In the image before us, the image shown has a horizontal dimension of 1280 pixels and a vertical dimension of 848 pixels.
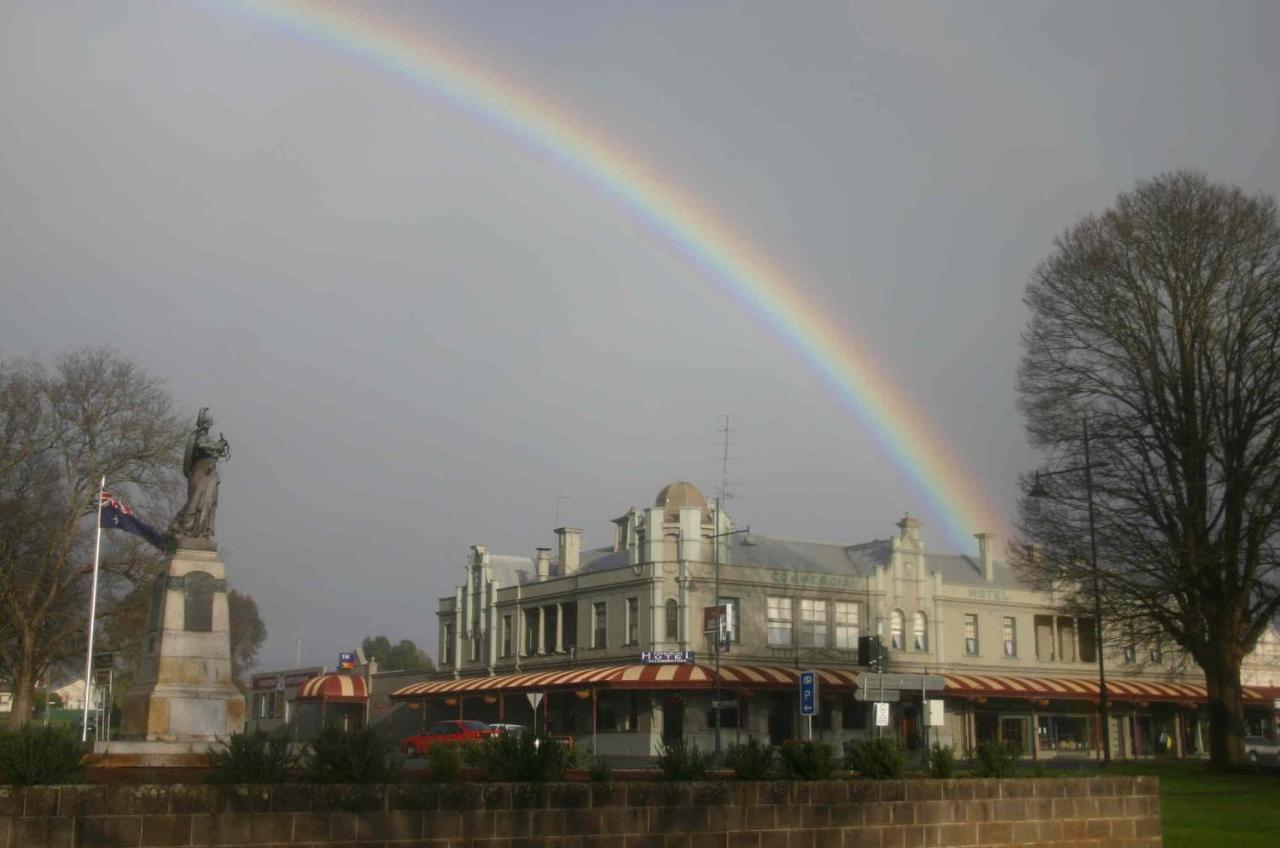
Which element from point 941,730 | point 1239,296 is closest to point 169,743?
point 1239,296

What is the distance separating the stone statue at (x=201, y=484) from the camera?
26203mm

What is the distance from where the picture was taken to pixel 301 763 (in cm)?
1312

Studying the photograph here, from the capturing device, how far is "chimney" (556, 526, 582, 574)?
2837 inches

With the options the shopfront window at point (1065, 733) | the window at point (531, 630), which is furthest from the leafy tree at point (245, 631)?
the shopfront window at point (1065, 733)

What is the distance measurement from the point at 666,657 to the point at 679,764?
44927 millimetres

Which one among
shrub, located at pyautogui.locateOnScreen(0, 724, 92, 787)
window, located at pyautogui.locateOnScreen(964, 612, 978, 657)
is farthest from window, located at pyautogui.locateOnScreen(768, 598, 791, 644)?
shrub, located at pyautogui.locateOnScreen(0, 724, 92, 787)

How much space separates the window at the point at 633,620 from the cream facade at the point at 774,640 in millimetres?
86

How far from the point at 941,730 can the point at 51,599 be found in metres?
39.3

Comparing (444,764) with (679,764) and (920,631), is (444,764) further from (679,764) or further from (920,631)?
(920,631)

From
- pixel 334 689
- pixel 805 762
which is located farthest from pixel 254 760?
pixel 334 689

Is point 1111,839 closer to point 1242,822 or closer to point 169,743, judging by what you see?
point 1242,822

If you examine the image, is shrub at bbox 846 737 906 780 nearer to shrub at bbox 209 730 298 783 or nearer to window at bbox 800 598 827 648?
shrub at bbox 209 730 298 783

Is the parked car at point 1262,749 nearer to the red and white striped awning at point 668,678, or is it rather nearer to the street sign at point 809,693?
the red and white striped awning at point 668,678

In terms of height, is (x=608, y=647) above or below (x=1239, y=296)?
below
